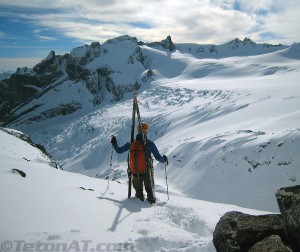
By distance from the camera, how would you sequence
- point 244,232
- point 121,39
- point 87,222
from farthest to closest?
point 121,39 < point 87,222 < point 244,232

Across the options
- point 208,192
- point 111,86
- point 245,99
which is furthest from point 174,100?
point 111,86

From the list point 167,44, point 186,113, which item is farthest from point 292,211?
point 167,44

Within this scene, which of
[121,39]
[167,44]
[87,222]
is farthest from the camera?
[167,44]

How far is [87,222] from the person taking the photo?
552 centimetres

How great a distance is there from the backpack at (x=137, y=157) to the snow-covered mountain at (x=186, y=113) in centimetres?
1798

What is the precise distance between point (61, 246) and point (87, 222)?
0.97 meters

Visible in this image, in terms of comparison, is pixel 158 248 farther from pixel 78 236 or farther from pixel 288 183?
pixel 288 183

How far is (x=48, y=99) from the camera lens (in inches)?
7087

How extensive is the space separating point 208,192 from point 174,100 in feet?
171

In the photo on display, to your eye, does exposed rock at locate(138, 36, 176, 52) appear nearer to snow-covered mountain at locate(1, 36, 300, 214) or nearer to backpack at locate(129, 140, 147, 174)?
snow-covered mountain at locate(1, 36, 300, 214)

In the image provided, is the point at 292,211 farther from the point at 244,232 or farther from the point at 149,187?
the point at 149,187

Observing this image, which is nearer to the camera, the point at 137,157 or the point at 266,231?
the point at 266,231

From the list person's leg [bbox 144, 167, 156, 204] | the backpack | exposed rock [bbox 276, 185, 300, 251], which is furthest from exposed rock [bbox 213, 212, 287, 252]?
the backpack

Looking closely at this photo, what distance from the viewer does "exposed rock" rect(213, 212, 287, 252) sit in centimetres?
475
